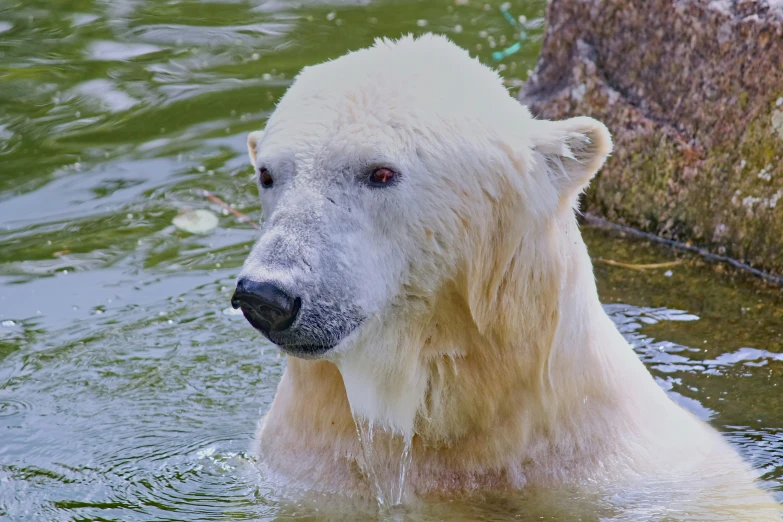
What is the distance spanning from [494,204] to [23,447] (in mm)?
2290

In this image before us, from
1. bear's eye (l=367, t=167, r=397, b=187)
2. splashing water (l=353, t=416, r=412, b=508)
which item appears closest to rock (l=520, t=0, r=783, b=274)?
splashing water (l=353, t=416, r=412, b=508)

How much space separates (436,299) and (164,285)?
2751 millimetres

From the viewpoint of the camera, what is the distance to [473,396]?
3.52 meters

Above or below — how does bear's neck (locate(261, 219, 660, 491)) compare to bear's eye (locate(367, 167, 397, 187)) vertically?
below

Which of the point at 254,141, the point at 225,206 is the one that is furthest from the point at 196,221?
the point at 254,141

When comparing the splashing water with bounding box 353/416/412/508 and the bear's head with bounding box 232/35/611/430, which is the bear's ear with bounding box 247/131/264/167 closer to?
the bear's head with bounding box 232/35/611/430

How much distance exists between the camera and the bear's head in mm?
3148

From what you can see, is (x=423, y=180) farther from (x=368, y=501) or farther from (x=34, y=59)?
(x=34, y=59)

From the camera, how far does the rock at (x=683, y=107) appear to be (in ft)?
18.5

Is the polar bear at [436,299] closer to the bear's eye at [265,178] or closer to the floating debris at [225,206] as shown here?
the bear's eye at [265,178]

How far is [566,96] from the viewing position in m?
6.51

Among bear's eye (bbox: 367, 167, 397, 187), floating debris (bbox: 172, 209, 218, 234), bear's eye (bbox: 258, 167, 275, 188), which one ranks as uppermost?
bear's eye (bbox: 367, 167, 397, 187)

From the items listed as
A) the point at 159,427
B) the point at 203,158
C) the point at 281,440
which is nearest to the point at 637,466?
the point at 281,440

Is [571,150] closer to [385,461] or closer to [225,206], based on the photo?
[385,461]
